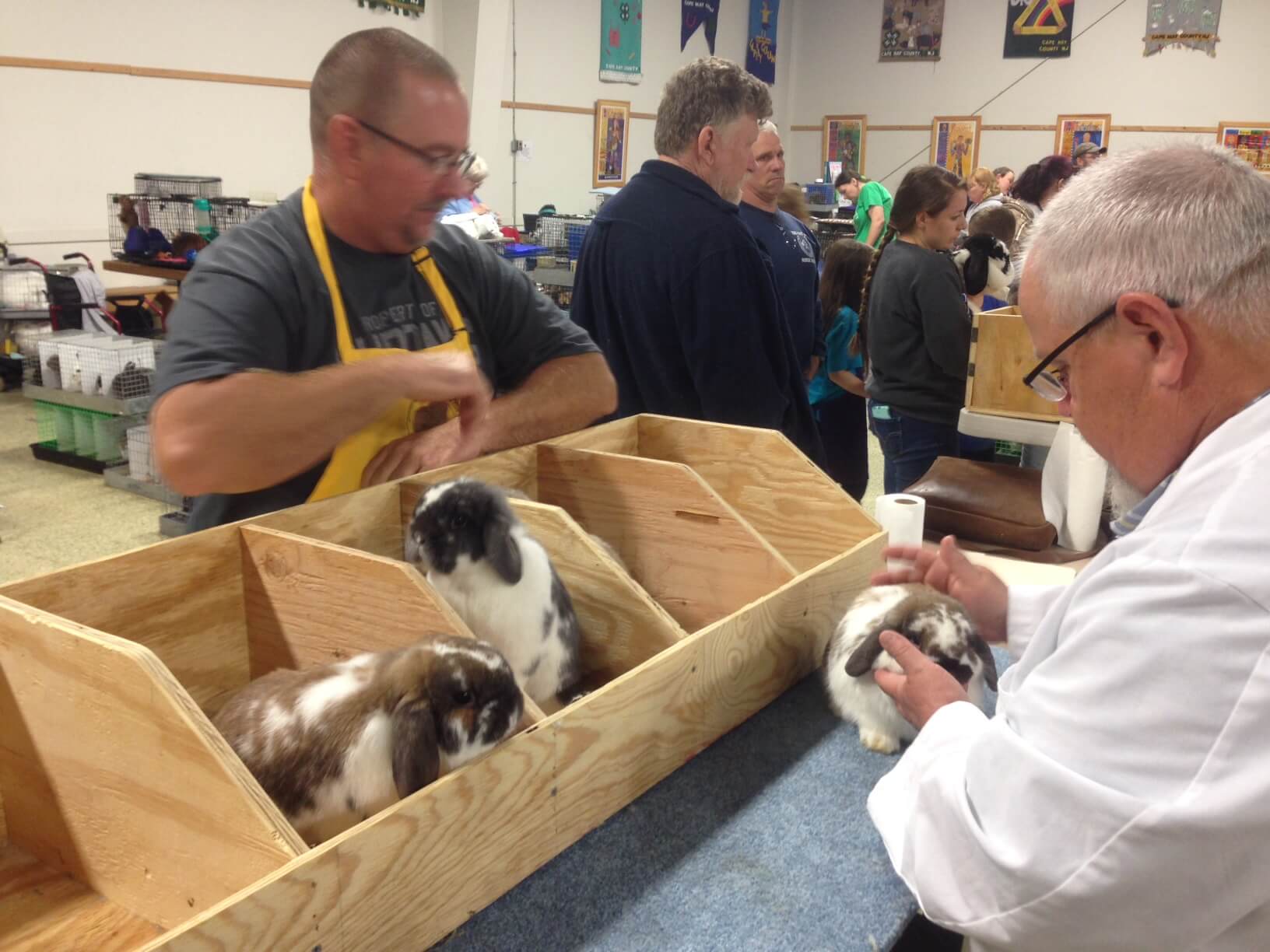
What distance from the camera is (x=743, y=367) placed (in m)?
2.58

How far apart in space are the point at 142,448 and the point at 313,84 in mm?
3921

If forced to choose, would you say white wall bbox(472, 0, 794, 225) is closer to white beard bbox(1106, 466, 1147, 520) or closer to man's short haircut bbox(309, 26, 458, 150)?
man's short haircut bbox(309, 26, 458, 150)

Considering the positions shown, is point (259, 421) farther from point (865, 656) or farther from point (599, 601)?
point (865, 656)

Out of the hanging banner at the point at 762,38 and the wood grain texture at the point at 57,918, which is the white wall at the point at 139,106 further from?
the wood grain texture at the point at 57,918

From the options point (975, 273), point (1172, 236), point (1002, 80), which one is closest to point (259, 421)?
point (1172, 236)

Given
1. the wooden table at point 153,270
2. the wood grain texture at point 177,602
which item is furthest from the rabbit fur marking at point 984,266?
the wooden table at point 153,270

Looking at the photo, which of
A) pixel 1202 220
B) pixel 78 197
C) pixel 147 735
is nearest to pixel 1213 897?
pixel 1202 220

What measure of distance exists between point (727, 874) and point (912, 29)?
14.0 m

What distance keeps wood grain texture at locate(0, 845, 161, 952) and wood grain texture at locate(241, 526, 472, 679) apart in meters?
0.39

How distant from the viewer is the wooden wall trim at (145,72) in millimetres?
6660

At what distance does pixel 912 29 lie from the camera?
1308 centimetres

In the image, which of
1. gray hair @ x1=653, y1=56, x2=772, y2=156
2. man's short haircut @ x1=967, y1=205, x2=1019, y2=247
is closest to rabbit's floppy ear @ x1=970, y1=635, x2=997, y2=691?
gray hair @ x1=653, y1=56, x2=772, y2=156

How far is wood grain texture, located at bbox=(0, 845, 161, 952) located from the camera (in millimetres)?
1078

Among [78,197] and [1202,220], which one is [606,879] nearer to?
[1202,220]
